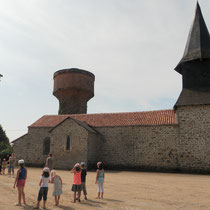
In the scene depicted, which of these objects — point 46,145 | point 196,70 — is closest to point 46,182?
point 46,145

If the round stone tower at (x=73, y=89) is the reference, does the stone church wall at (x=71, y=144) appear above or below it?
below

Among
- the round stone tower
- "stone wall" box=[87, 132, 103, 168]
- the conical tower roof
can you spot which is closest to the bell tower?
the conical tower roof

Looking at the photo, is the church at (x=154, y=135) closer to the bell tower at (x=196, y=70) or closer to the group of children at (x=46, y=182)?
the bell tower at (x=196, y=70)

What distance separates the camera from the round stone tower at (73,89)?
26297mm

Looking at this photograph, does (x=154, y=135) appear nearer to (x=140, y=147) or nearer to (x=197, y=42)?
(x=140, y=147)

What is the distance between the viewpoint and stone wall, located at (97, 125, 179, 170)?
1761 cm

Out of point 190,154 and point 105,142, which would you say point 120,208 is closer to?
point 190,154

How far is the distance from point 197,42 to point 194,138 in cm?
886

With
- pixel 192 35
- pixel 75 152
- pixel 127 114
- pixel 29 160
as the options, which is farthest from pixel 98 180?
pixel 192 35

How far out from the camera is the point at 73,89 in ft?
86.2

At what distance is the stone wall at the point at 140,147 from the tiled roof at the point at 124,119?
0.56 m

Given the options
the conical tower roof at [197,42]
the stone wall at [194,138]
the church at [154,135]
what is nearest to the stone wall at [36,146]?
the church at [154,135]

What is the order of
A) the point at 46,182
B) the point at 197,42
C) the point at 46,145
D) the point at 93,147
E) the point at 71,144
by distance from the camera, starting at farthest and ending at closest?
the point at 46,145, the point at 197,42, the point at 93,147, the point at 71,144, the point at 46,182

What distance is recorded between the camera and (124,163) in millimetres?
18719
